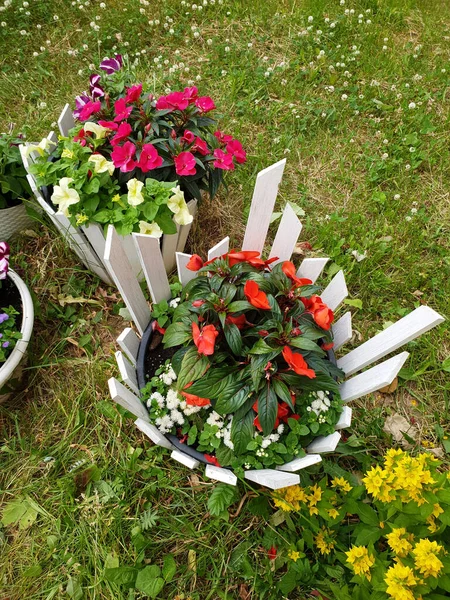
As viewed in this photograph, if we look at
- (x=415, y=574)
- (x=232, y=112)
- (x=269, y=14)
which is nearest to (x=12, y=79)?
(x=232, y=112)

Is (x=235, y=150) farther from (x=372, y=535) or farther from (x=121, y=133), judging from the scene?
(x=372, y=535)

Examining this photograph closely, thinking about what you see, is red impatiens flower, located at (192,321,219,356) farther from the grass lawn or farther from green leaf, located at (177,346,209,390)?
the grass lawn

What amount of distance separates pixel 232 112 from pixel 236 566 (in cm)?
251

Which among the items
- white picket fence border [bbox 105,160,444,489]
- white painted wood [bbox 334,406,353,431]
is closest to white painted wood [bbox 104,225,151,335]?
white picket fence border [bbox 105,160,444,489]

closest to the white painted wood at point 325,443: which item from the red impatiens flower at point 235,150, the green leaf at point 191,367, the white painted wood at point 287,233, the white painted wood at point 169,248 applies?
the green leaf at point 191,367

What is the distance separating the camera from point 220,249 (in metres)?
1.55

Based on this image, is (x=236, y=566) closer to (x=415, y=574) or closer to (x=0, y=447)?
(x=415, y=574)

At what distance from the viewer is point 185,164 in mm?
1712

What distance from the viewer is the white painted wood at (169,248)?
6.23 feet

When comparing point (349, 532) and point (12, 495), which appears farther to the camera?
point (12, 495)

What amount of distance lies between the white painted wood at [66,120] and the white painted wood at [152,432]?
1.40 meters

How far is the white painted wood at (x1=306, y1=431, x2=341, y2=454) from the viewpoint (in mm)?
1365

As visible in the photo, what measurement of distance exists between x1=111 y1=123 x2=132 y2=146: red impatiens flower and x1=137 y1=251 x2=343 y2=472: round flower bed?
0.65 metres

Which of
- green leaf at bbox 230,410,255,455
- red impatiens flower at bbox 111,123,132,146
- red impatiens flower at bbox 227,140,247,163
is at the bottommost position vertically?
green leaf at bbox 230,410,255,455
